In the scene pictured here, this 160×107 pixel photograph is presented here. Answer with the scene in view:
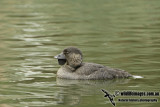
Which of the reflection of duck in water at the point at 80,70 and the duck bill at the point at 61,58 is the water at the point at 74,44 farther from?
the duck bill at the point at 61,58

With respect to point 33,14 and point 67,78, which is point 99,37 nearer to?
point 67,78

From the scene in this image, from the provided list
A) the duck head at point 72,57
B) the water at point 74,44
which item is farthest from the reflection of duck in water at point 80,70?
the water at point 74,44

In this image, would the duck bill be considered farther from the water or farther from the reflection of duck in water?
the water

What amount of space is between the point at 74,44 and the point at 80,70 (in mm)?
5888

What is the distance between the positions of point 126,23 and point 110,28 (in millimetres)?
1603

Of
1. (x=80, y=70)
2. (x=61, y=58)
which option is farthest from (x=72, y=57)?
(x=80, y=70)

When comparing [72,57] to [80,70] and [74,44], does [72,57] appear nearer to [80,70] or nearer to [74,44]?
[80,70]

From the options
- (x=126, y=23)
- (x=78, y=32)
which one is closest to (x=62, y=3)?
(x=126, y=23)

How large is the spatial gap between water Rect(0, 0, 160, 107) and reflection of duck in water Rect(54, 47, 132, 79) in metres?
0.19

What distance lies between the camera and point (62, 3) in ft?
116

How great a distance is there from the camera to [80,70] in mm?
12750

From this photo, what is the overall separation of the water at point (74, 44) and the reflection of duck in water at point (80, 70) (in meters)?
0.19

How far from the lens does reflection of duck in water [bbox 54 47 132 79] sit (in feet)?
41.5

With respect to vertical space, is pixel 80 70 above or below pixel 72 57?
below
